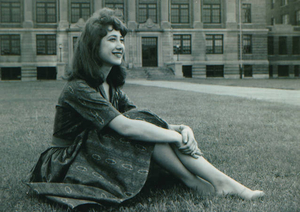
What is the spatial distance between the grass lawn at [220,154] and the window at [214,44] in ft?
106

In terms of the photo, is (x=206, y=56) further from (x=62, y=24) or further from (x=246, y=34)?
(x=62, y=24)

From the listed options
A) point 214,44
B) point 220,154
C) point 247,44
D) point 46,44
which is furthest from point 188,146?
point 247,44

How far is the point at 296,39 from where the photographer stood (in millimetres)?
43750

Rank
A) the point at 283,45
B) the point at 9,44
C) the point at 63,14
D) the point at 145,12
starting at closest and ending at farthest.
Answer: the point at 63,14 < the point at 9,44 < the point at 145,12 < the point at 283,45

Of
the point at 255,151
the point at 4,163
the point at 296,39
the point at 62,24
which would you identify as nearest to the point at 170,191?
the point at 255,151

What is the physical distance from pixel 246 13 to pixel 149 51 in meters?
13.2

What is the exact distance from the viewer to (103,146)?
8.35ft

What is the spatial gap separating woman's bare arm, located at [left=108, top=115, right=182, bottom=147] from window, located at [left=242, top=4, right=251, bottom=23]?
41.3 meters

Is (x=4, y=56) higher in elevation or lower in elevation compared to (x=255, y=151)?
higher

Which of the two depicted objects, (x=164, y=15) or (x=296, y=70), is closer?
(x=164, y=15)

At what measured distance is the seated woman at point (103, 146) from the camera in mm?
2498

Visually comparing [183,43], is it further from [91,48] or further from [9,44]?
[91,48]

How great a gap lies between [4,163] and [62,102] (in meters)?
1.79

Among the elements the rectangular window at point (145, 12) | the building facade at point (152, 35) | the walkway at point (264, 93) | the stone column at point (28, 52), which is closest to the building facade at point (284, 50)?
the building facade at point (152, 35)
